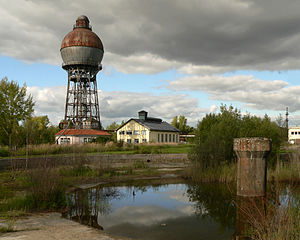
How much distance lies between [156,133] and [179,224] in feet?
124

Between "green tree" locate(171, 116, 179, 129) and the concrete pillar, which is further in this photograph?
"green tree" locate(171, 116, 179, 129)

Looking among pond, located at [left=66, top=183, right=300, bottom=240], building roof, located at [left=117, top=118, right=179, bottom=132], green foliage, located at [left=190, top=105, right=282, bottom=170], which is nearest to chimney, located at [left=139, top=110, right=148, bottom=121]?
building roof, located at [left=117, top=118, right=179, bottom=132]

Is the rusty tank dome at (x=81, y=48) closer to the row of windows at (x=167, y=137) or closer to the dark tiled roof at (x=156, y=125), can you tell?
the dark tiled roof at (x=156, y=125)

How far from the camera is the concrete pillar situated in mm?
6703

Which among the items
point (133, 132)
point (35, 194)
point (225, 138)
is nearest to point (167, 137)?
point (133, 132)

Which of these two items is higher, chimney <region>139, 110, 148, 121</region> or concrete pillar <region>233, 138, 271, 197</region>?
chimney <region>139, 110, 148, 121</region>

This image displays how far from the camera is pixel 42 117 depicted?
59812mm

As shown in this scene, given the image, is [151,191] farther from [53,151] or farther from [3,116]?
[3,116]

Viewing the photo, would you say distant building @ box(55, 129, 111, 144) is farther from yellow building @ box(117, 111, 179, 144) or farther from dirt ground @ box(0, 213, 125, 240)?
dirt ground @ box(0, 213, 125, 240)

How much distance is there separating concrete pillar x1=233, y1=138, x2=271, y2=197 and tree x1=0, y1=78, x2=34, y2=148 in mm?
24989

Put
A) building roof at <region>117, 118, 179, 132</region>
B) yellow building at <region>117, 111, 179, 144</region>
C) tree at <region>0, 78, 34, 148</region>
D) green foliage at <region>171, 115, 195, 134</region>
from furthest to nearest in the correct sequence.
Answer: green foliage at <region>171, 115, 195, 134</region> < building roof at <region>117, 118, 179, 132</region> < yellow building at <region>117, 111, 179, 144</region> < tree at <region>0, 78, 34, 148</region>

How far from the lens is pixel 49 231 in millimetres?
5715

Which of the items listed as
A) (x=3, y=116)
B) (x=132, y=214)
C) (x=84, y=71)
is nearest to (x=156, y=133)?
(x=84, y=71)

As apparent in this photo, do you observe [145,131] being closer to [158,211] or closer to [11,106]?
[11,106]
